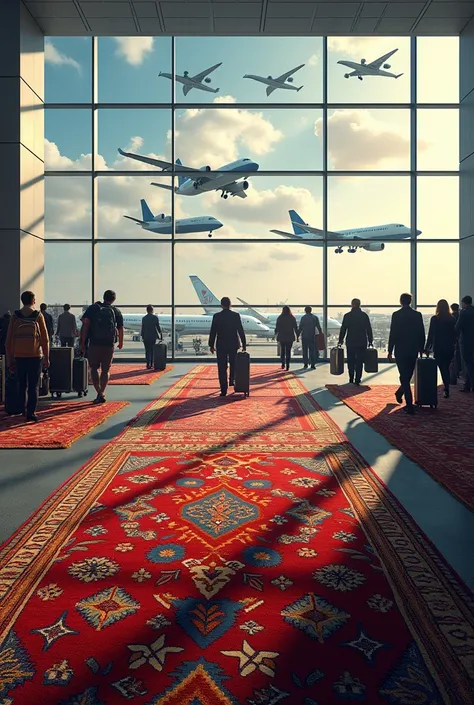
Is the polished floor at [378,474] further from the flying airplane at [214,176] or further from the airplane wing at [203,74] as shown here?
the airplane wing at [203,74]

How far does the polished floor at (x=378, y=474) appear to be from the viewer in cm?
275

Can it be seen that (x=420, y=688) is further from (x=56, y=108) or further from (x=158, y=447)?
(x=56, y=108)

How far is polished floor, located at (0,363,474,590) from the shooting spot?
2.75m

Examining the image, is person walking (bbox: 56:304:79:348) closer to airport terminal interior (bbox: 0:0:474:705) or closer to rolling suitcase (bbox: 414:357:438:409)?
Answer: airport terminal interior (bbox: 0:0:474:705)

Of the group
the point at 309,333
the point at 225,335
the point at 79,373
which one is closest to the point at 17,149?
the point at 79,373

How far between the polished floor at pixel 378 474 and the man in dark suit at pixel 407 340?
0.80m

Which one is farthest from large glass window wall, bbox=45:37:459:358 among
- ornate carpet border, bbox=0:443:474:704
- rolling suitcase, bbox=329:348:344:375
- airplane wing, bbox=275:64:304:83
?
ornate carpet border, bbox=0:443:474:704

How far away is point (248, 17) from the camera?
10.9m

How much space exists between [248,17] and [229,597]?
455 inches

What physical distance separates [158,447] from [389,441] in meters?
2.07

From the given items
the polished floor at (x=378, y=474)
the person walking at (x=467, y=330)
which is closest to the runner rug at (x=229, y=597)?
the polished floor at (x=378, y=474)

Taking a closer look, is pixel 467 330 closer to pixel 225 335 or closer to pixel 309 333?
pixel 225 335

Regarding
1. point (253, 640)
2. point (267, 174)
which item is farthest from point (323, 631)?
point (267, 174)

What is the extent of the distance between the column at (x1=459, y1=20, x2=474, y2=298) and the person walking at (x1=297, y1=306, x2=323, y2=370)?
128 inches
